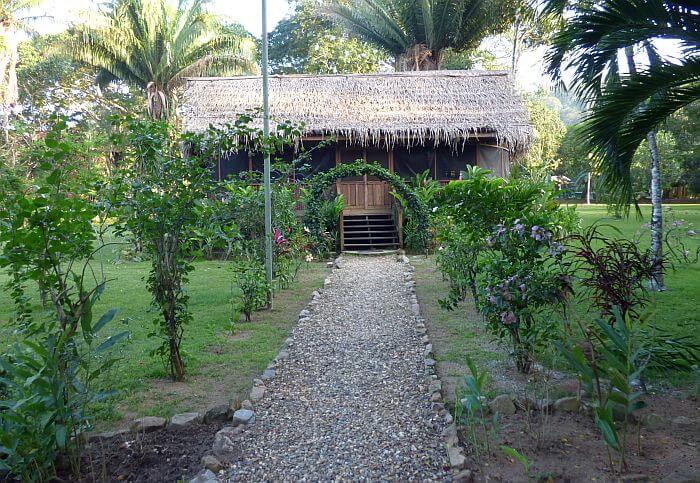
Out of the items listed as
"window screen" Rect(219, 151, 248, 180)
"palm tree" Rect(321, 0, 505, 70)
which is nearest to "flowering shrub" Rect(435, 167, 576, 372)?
"window screen" Rect(219, 151, 248, 180)

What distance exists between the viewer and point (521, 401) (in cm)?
409

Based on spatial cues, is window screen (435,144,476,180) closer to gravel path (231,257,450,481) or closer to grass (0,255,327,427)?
grass (0,255,327,427)

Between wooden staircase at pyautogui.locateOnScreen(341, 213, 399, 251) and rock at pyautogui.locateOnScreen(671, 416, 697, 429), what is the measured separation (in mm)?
10570

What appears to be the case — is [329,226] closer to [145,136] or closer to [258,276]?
[258,276]

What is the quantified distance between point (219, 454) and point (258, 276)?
13.3 ft

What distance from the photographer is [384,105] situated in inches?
660

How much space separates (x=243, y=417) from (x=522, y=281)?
2.24m

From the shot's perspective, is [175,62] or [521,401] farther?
[175,62]

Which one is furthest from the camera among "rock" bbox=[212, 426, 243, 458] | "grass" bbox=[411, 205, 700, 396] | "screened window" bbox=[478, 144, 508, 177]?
"screened window" bbox=[478, 144, 508, 177]

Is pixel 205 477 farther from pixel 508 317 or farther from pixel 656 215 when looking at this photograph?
pixel 656 215

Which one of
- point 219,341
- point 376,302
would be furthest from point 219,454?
point 376,302

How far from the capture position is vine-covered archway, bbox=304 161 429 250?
1284cm

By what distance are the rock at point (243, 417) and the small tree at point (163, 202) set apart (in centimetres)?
96

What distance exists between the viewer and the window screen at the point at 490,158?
A: 1723 centimetres
